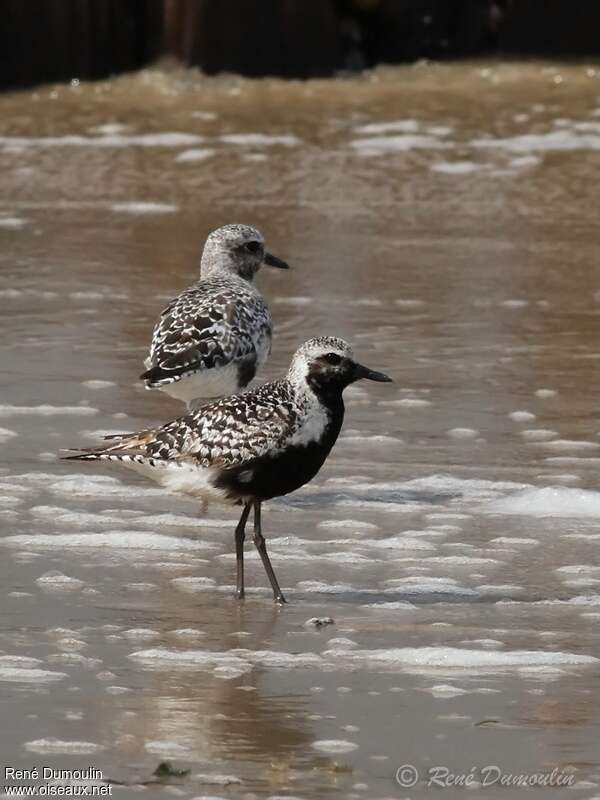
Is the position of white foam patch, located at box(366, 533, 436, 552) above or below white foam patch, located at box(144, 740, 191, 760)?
below

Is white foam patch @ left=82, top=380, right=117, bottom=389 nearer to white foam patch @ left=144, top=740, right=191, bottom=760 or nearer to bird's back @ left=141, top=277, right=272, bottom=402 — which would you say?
bird's back @ left=141, top=277, right=272, bottom=402

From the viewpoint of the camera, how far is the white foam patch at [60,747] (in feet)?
15.2

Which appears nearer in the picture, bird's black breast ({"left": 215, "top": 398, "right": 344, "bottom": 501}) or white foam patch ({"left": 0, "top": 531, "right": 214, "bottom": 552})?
bird's black breast ({"left": 215, "top": 398, "right": 344, "bottom": 501})

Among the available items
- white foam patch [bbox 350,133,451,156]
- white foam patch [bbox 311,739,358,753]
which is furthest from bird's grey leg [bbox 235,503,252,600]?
white foam patch [bbox 350,133,451,156]

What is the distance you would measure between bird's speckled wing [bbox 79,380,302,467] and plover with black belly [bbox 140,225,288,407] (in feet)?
3.31

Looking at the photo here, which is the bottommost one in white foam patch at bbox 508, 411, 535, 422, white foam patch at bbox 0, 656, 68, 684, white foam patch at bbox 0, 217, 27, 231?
white foam patch at bbox 0, 217, 27, 231

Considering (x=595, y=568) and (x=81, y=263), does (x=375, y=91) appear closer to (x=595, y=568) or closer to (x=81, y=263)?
(x=81, y=263)

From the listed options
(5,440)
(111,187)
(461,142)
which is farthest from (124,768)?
(461,142)

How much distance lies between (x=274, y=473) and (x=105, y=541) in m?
0.68

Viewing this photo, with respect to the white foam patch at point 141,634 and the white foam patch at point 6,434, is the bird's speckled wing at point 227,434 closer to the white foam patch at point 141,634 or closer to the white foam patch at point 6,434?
the white foam patch at point 141,634

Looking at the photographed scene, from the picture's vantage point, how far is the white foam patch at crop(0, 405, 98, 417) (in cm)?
805

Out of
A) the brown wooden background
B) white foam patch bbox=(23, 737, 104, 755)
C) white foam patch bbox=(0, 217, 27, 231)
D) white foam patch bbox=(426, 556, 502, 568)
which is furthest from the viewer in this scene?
the brown wooden background

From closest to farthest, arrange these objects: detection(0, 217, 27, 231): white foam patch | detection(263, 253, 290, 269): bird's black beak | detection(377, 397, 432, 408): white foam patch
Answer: detection(377, 397, 432, 408): white foam patch
detection(263, 253, 290, 269): bird's black beak
detection(0, 217, 27, 231): white foam patch

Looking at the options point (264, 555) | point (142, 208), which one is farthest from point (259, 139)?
point (264, 555)
